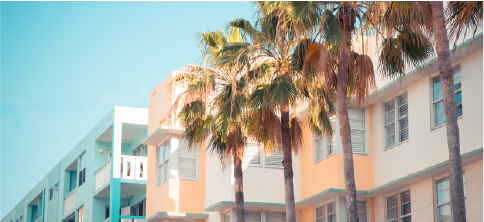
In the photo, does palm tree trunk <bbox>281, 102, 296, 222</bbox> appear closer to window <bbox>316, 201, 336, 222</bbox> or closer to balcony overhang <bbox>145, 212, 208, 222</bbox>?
window <bbox>316, 201, 336, 222</bbox>

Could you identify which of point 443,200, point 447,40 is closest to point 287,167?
point 443,200

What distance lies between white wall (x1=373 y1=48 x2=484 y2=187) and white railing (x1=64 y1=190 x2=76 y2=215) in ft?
74.4

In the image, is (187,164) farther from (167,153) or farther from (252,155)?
(252,155)

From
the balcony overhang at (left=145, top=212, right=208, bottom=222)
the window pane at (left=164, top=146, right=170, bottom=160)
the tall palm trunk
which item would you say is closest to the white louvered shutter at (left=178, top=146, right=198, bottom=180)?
the window pane at (left=164, top=146, right=170, bottom=160)

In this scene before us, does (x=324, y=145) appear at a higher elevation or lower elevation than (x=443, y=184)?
higher

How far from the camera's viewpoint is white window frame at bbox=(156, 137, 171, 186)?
26055 millimetres

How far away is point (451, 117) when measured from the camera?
39.0 feet

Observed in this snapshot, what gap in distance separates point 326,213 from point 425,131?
490cm

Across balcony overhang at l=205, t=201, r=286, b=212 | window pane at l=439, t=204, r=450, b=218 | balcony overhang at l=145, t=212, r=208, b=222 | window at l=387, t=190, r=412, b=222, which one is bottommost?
window pane at l=439, t=204, r=450, b=218

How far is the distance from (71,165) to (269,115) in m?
25.5

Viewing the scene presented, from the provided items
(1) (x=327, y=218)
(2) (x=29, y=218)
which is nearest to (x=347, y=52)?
(1) (x=327, y=218)

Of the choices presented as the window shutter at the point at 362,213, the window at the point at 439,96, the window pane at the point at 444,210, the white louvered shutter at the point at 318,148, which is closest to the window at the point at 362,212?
the window shutter at the point at 362,213

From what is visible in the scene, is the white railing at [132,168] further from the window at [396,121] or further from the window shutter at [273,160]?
the window at [396,121]

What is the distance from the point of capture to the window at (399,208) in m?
18.0
